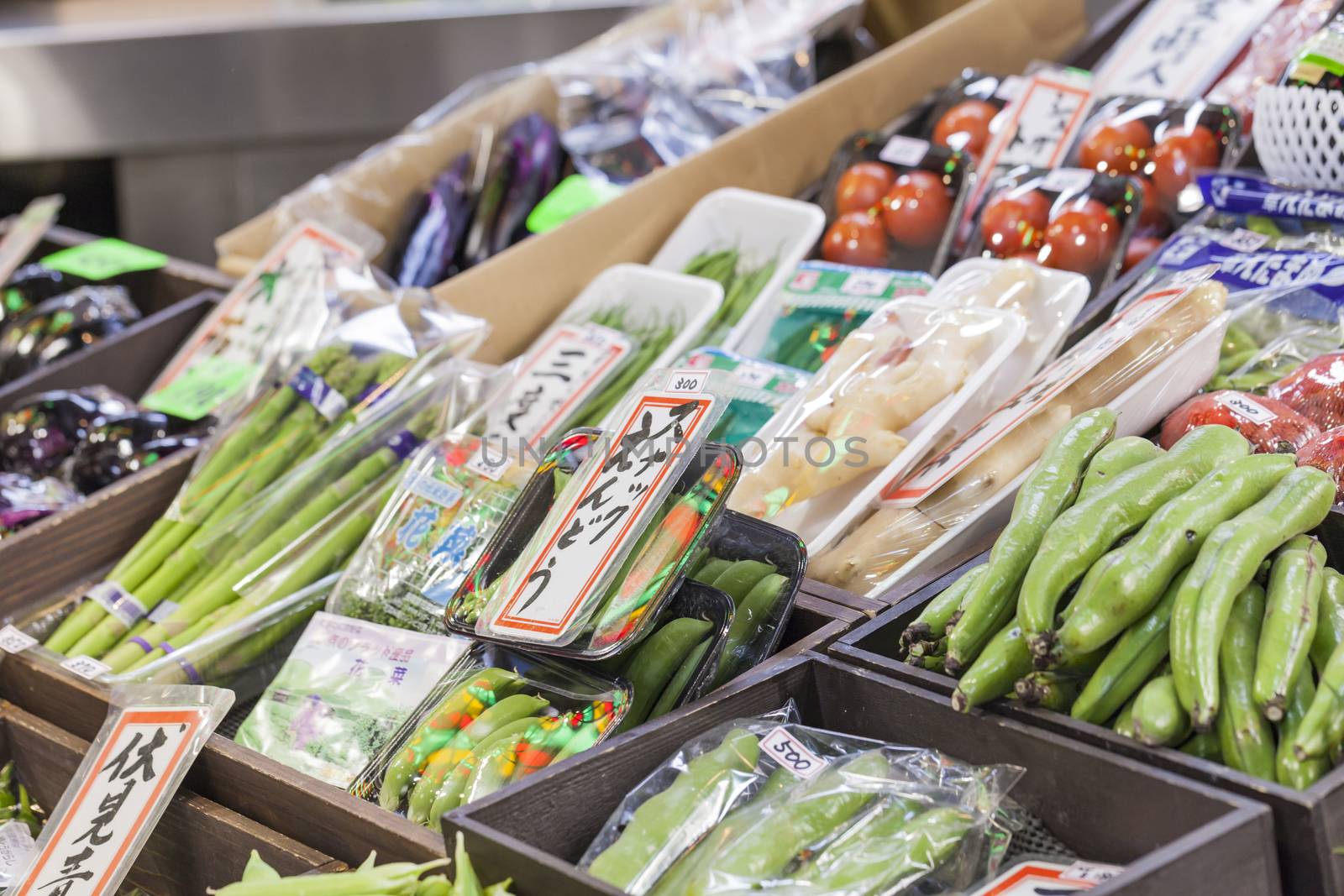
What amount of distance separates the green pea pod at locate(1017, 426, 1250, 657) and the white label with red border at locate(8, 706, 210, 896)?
3.44 ft

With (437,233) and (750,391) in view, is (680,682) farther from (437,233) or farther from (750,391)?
(437,233)

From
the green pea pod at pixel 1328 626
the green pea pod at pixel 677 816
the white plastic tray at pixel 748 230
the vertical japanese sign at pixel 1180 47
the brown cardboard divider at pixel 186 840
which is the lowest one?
the brown cardboard divider at pixel 186 840

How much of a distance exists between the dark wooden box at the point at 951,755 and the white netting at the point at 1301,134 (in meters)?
1.38

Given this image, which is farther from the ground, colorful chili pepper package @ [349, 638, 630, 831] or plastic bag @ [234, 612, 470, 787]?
colorful chili pepper package @ [349, 638, 630, 831]

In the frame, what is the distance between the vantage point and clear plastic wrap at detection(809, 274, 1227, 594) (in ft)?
6.47

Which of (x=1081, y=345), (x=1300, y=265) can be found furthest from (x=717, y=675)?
(x=1300, y=265)

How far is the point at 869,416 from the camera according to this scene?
2111mm

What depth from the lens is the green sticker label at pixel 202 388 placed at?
287cm

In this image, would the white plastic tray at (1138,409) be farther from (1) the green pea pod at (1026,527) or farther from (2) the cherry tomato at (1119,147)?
(2) the cherry tomato at (1119,147)

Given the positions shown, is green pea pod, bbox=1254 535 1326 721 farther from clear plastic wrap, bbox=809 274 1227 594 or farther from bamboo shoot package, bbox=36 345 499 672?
bamboo shoot package, bbox=36 345 499 672

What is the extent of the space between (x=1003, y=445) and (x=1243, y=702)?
2.05 ft

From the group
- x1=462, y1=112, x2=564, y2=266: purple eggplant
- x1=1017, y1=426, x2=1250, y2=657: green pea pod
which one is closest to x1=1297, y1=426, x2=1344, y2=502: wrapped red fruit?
x1=1017, y1=426, x2=1250, y2=657: green pea pod

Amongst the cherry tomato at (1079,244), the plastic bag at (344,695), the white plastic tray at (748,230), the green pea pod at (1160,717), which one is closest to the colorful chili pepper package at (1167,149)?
the cherry tomato at (1079,244)

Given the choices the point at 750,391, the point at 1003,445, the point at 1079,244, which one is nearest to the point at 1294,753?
the point at 1003,445
